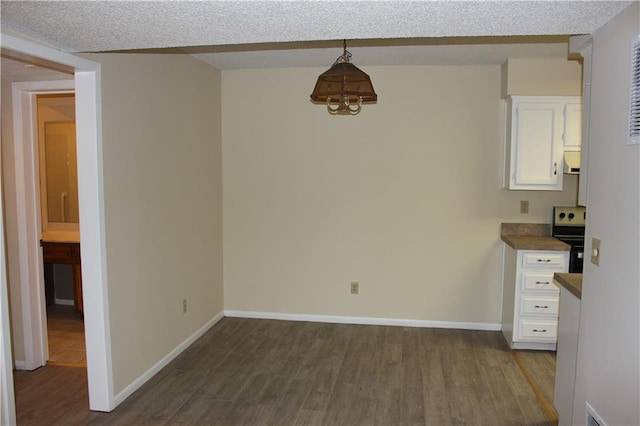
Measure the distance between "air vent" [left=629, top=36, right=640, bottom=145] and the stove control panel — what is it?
9.06 ft

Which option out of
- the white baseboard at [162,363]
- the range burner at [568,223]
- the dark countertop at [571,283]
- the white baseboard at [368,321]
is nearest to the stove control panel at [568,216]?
the range burner at [568,223]

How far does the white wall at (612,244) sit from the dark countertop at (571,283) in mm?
179

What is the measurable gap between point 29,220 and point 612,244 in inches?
153

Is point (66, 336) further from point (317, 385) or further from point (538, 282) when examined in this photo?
point (538, 282)

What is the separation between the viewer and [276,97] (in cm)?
489

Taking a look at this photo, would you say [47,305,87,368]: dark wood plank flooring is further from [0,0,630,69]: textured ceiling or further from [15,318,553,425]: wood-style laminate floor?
[0,0,630,69]: textured ceiling

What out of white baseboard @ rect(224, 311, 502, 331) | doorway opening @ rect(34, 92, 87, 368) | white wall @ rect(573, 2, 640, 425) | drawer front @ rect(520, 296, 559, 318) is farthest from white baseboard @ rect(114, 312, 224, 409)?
drawer front @ rect(520, 296, 559, 318)

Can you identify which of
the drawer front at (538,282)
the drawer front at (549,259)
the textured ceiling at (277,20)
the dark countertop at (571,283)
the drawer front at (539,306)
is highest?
the textured ceiling at (277,20)

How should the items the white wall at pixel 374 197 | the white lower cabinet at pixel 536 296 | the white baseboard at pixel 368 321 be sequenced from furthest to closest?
the white baseboard at pixel 368 321
the white wall at pixel 374 197
the white lower cabinet at pixel 536 296

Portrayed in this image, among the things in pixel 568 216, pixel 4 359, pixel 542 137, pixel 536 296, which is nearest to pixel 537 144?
pixel 542 137

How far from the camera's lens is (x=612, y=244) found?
6.95ft

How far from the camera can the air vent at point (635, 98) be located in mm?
1903

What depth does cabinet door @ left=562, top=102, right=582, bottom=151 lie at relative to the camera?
4.27 meters

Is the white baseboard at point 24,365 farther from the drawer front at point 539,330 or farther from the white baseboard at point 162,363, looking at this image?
the drawer front at point 539,330
